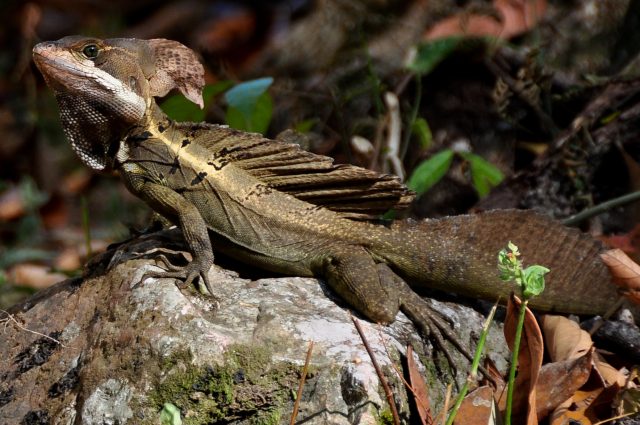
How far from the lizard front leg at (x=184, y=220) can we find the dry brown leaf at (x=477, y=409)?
118cm

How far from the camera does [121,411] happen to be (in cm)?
314

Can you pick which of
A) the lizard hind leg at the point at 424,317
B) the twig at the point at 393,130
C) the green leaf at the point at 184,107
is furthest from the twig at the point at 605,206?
the green leaf at the point at 184,107

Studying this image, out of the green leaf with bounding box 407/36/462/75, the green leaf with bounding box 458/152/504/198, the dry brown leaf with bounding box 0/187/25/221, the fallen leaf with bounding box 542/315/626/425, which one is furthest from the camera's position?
the dry brown leaf with bounding box 0/187/25/221

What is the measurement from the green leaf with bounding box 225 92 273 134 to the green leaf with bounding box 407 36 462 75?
1360mm

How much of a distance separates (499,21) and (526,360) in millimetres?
4285

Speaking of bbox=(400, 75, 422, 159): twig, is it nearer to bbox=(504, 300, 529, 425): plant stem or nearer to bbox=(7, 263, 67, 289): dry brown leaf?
bbox=(504, 300, 529, 425): plant stem

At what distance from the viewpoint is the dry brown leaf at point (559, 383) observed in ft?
10.9

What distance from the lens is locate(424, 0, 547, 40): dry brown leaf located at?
22.3ft

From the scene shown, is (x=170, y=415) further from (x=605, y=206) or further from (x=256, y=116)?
(x=256, y=116)

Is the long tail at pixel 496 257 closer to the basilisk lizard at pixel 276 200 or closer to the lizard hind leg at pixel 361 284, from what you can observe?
the basilisk lizard at pixel 276 200

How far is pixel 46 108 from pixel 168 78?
622 cm

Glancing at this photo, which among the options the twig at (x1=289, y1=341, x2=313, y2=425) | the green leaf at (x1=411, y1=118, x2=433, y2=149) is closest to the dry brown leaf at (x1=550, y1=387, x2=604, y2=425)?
the twig at (x1=289, y1=341, x2=313, y2=425)

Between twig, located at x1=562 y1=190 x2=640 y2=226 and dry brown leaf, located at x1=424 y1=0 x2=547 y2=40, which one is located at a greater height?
dry brown leaf, located at x1=424 y1=0 x2=547 y2=40

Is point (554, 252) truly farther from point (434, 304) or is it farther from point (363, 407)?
point (363, 407)
